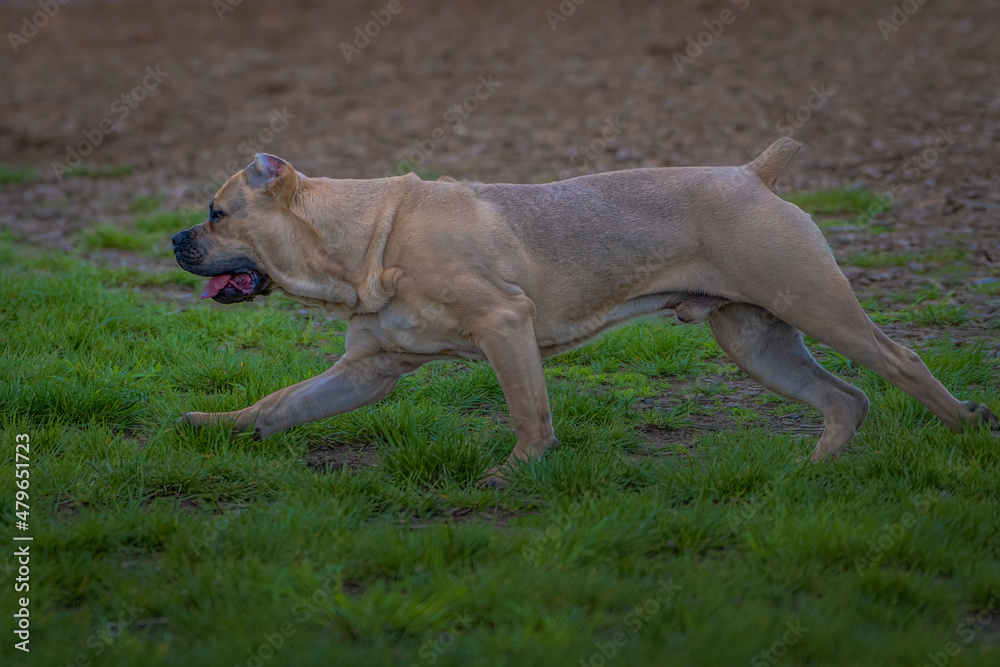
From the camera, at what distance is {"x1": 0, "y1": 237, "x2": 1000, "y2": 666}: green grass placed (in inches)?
135

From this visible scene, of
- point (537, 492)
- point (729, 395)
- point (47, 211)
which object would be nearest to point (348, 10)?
point (47, 211)

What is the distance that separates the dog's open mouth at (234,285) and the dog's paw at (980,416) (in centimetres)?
376

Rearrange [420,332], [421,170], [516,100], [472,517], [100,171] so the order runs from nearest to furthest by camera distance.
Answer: [472,517]
[420,332]
[421,170]
[100,171]
[516,100]

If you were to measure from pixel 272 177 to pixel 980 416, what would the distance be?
12.5 feet

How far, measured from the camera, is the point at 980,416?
199 inches

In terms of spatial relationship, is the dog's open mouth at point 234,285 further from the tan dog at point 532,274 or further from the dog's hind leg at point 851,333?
the dog's hind leg at point 851,333

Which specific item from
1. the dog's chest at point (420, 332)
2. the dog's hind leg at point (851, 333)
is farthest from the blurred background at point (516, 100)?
the dog's chest at point (420, 332)

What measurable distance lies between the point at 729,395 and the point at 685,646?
3197 mm

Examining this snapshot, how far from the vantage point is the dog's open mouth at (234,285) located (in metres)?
5.40

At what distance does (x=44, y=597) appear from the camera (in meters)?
3.80

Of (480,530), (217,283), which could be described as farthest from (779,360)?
(217,283)

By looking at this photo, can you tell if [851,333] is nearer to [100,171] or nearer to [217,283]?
[217,283]

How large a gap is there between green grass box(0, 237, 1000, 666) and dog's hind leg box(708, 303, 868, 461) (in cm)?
24

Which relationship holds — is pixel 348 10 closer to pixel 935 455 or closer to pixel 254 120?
pixel 254 120
